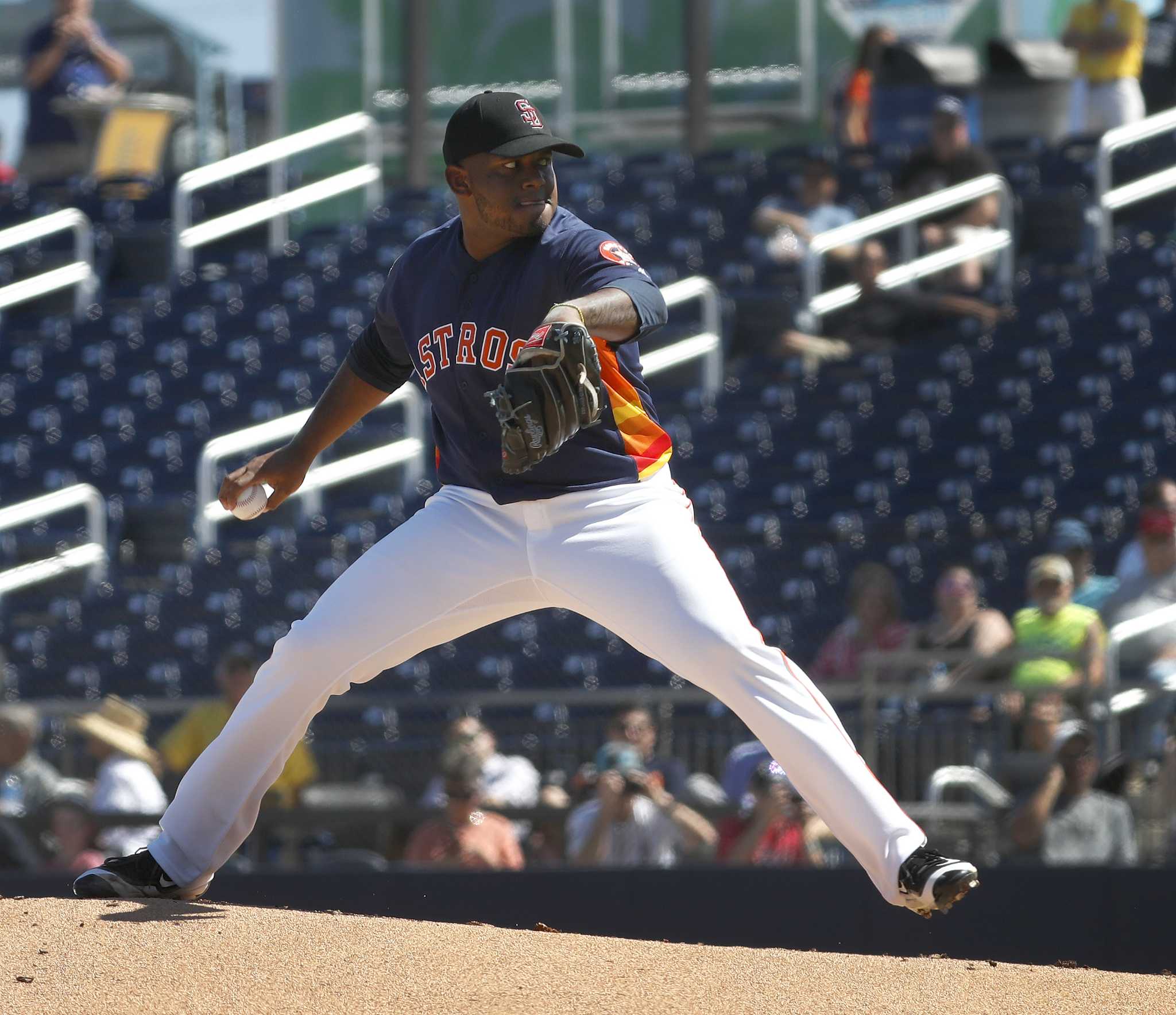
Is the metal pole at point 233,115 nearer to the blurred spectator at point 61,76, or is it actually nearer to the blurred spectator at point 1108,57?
the blurred spectator at point 61,76

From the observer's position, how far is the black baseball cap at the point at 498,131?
4.23 metres

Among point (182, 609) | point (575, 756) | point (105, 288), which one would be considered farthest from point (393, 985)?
point (105, 288)

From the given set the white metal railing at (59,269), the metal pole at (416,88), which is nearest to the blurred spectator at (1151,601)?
the white metal railing at (59,269)

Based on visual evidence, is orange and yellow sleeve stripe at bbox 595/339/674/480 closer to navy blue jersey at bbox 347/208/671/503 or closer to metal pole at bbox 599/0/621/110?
navy blue jersey at bbox 347/208/671/503

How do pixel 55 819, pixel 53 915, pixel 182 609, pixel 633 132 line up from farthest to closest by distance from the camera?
pixel 633 132 < pixel 182 609 < pixel 55 819 < pixel 53 915

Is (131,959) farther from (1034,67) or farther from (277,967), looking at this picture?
(1034,67)

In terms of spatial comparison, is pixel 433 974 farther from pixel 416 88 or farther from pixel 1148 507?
pixel 416 88

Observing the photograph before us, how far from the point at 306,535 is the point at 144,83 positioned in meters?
12.3

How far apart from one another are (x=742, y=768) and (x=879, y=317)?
5006mm

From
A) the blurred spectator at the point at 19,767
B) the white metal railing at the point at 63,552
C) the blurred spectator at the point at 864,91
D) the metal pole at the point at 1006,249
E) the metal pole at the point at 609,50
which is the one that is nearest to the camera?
the blurred spectator at the point at 19,767

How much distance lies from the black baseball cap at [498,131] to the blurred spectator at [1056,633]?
4.34 m

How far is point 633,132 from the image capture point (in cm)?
1838

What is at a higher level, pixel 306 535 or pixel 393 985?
pixel 393 985

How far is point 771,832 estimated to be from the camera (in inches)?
308
